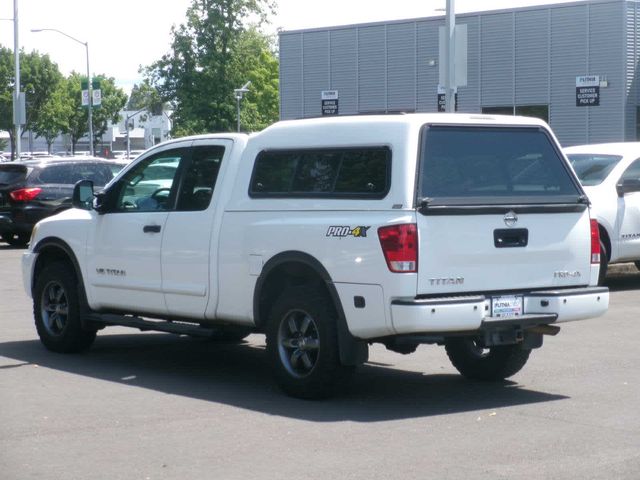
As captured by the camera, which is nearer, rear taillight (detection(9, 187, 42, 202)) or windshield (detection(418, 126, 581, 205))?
windshield (detection(418, 126, 581, 205))

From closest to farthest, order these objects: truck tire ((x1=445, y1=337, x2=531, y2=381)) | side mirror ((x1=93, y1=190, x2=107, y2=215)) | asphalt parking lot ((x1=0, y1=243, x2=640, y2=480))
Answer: asphalt parking lot ((x1=0, y1=243, x2=640, y2=480)) → truck tire ((x1=445, y1=337, x2=531, y2=381)) → side mirror ((x1=93, y1=190, x2=107, y2=215))

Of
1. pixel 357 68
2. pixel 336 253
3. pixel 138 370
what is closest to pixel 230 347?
pixel 138 370

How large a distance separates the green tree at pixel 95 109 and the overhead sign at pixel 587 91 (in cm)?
6165

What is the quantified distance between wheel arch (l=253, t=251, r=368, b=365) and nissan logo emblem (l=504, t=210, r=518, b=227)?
1263mm

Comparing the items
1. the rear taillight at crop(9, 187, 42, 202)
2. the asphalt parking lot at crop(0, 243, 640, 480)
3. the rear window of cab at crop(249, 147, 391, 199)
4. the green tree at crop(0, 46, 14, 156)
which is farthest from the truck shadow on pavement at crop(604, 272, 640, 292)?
the green tree at crop(0, 46, 14, 156)

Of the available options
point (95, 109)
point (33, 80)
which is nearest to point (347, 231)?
point (33, 80)

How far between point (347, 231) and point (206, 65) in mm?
65518

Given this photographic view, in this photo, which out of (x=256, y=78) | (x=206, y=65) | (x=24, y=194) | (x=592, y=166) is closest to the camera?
(x=592, y=166)

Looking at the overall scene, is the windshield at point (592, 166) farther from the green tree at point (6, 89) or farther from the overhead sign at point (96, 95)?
the green tree at point (6, 89)

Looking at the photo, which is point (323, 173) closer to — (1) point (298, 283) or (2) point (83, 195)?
(1) point (298, 283)

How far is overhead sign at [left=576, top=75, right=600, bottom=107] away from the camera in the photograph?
37.1 m

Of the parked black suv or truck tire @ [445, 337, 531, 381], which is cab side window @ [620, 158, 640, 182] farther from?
the parked black suv

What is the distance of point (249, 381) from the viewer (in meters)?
9.66

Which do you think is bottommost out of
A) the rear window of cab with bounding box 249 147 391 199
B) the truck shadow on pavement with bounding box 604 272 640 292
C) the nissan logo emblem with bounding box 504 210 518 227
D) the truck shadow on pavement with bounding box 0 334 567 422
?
the truck shadow on pavement with bounding box 604 272 640 292
